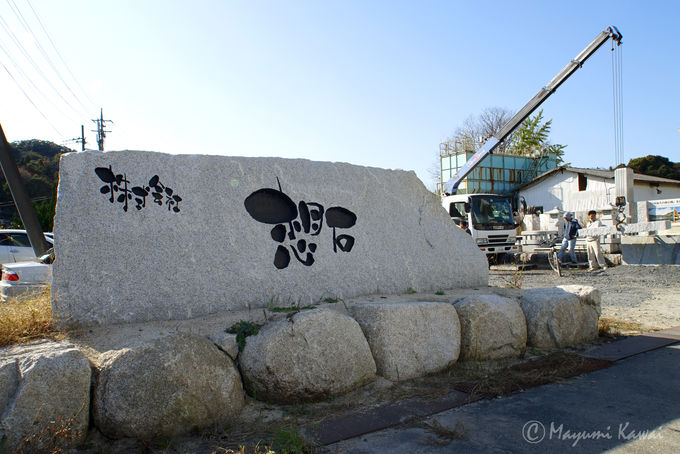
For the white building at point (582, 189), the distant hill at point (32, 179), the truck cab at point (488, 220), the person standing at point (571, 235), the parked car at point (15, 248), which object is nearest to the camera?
the parked car at point (15, 248)

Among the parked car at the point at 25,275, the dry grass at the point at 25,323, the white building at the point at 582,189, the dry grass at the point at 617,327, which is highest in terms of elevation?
the white building at the point at 582,189

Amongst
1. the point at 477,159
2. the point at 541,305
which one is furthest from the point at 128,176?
the point at 477,159

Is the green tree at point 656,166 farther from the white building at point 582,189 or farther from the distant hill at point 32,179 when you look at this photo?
the distant hill at point 32,179

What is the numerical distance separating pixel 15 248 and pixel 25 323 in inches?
343

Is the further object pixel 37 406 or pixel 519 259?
pixel 519 259

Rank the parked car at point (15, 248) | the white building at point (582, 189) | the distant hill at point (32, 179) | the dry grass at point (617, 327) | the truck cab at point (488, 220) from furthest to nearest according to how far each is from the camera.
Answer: the distant hill at point (32, 179) < the white building at point (582, 189) < the truck cab at point (488, 220) < the parked car at point (15, 248) < the dry grass at point (617, 327)

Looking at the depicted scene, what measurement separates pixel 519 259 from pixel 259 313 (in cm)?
1226

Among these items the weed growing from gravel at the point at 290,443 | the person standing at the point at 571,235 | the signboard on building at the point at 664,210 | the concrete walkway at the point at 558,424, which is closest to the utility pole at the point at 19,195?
the weed growing from gravel at the point at 290,443

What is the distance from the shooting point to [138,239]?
150 inches

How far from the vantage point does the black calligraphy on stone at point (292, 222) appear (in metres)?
4.41

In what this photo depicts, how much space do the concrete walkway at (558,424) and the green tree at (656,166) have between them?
124ft

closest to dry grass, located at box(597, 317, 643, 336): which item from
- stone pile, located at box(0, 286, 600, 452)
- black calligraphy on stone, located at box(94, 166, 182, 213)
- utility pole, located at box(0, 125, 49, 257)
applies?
stone pile, located at box(0, 286, 600, 452)

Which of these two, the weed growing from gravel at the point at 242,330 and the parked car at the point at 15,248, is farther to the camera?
the parked car at the point at 15,248

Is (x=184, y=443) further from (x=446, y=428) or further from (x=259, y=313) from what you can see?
(x=446, y=428)
